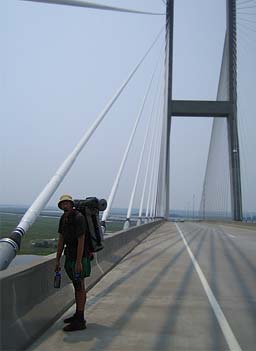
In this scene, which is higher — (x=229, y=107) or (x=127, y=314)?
(x=229, y=107)

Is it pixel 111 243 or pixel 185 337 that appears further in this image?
pixel 111 243

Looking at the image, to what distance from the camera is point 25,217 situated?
6188mm

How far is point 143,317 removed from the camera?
6820 millimetres

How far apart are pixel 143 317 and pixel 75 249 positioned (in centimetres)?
147

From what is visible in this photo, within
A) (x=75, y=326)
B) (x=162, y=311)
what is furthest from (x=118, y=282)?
(x=75, y=326)

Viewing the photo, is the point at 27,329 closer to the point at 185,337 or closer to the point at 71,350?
the point at 71,350

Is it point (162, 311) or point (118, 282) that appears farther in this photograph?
point (118, 282)

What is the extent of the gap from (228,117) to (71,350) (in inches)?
1770

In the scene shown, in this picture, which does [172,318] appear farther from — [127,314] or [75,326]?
[75,326]

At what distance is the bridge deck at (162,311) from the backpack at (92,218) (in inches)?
37.8

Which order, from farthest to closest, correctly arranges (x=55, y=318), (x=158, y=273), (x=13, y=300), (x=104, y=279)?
(x=158, y=273) → (x=104, y=279) → (x=55, y=318) → (x=13, y=300)

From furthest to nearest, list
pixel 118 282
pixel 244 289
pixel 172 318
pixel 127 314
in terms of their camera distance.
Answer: pixel 118 282
pixel 244 289
pixel 127 314
pixel 172 318

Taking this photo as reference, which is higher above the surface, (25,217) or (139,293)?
(25,217)

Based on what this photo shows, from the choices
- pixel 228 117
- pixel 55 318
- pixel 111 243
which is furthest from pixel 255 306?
pixel 228 117
